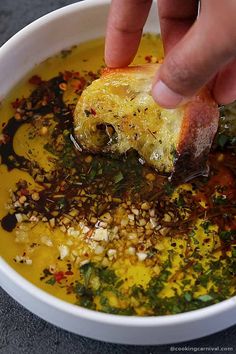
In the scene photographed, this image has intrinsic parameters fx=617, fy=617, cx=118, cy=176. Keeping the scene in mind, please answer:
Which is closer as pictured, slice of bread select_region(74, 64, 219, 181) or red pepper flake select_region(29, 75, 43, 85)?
slice of bread select_region(74, 64, 219, 181)

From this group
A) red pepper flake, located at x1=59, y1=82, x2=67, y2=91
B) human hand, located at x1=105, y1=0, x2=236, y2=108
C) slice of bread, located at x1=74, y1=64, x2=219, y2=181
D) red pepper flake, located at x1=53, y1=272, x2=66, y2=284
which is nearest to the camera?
human hand, located at x1=105, y1=0, x2=236, y2=108

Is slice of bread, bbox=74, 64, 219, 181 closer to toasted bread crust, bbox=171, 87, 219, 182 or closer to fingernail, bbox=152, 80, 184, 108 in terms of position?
toasted bread crust, bbox=171, 87, 219, 182

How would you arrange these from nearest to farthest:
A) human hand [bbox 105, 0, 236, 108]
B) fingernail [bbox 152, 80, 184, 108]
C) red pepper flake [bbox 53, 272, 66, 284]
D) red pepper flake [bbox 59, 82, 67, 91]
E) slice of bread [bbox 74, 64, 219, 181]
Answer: human hand [bbox 105, 0, 236, 108], fingernail [bbox 152, 80, 184, 108], red pepper flake [bbox 53, 272, 66, 284], slice of bread [bbox 74, 64, 219, 181], red pepper flake [bbox 59, 82, 67, 91]

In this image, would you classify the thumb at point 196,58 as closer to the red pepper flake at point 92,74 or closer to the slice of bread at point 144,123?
the slice of bread at point 144,123

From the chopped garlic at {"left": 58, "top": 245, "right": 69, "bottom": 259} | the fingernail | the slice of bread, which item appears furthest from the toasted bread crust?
the chopped garlic at {"left": 58, "top": 245, "right": 69, "bottom": 259}

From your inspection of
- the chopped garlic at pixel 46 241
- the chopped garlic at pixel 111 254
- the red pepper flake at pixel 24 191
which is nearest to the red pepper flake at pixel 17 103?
the red pepper flake at pixel 24 191

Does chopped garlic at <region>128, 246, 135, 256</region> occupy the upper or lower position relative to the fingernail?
lower

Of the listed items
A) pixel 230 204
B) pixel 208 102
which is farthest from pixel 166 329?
pixel 208 102

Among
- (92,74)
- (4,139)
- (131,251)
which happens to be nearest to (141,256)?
(131,251)
